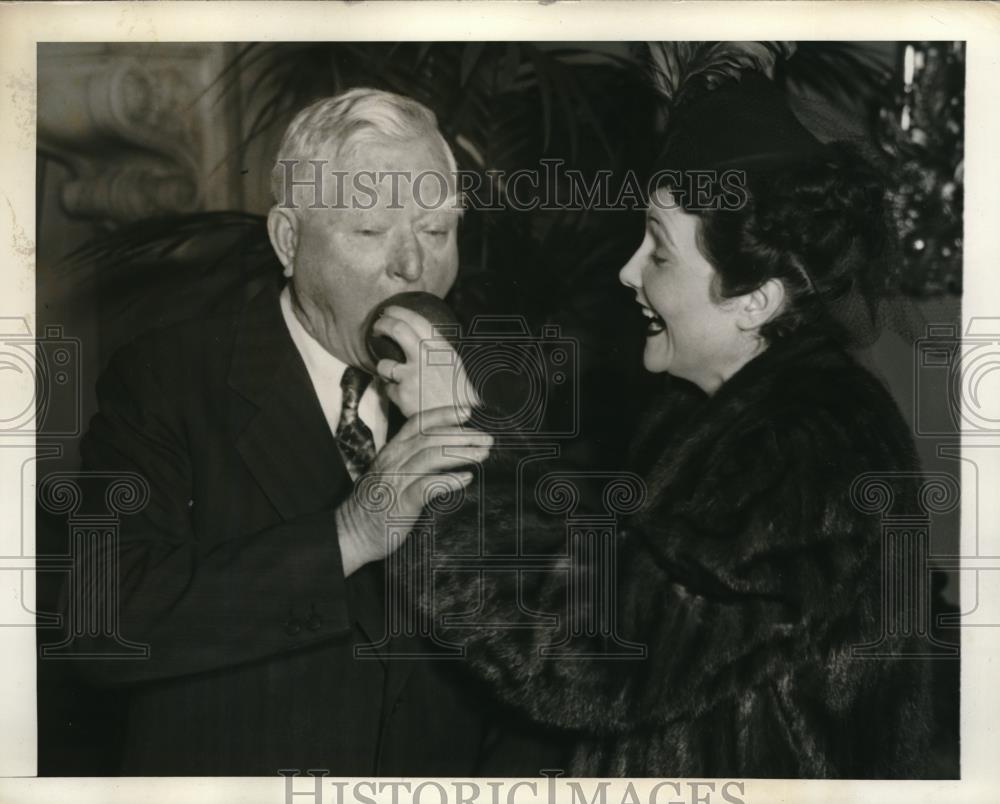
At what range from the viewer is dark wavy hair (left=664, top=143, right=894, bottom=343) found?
2486mm

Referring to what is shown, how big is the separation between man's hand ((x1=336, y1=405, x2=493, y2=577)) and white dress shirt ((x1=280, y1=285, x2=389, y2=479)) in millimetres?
60

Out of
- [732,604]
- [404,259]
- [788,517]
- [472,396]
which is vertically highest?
[404,259]

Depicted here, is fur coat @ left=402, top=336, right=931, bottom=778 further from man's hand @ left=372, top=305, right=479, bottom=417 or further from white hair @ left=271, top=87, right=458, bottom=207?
white hair @ left=271, top=87, right=458, bottom=207

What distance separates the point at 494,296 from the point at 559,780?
1.09 metres

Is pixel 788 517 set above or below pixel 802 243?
below

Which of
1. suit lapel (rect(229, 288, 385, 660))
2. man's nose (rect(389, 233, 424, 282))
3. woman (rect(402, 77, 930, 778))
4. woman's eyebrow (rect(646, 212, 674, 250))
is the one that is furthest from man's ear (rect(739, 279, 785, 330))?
suit lapel (rect(229, 288, 385, 660))

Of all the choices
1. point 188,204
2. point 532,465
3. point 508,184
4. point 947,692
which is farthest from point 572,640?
point 188,204

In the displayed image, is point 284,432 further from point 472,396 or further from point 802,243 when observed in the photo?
point 802,243

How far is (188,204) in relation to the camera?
2502 millimetres

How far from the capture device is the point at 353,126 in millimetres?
2494

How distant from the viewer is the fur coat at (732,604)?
2439 millimetres

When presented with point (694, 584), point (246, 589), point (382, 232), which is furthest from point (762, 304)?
point (246, 589)

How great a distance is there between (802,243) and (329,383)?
43.0 inches

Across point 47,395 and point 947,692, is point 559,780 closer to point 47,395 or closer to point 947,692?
point 947,692
